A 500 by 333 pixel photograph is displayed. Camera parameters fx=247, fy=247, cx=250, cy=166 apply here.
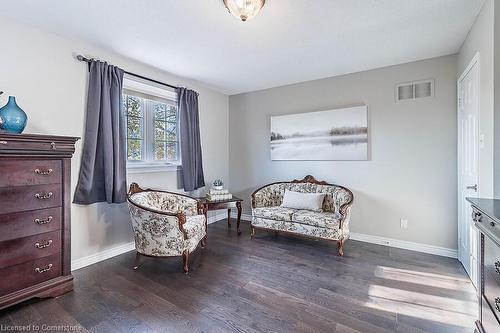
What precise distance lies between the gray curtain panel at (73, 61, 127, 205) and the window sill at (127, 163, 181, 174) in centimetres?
22

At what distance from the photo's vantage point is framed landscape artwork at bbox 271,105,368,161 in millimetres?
3564

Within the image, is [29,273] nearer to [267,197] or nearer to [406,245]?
[267,197]

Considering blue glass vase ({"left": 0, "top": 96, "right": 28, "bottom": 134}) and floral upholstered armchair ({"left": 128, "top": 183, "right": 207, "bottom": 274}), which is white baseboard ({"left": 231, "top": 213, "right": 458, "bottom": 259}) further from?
blue glass vase ({"left": 0, "top": 96, "right": 28, "bottom": 134})

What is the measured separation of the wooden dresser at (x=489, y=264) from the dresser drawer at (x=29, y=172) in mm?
2997

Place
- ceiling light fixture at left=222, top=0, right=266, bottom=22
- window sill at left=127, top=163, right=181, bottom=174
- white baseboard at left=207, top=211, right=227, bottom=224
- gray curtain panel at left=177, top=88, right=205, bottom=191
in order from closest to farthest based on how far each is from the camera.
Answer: ceiling light fixture at left=222, top=0, right=266, bottom=22, window sill at left=127, top=163, right=181, bottom=174, gray curtain panel at left=177, top=88, right=205, bottom=191, white baseboard at left=207, top=211, right=227, bottom=224

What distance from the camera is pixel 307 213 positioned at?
11.0 feet

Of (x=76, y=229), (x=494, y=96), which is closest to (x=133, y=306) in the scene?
(x=76, y=229)

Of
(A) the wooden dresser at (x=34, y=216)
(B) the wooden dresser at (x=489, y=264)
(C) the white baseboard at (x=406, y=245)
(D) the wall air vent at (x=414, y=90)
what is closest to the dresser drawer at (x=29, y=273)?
(A) the wooden dresser at (x=34, y=216)

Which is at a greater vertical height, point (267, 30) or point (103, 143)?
point (267, 30)

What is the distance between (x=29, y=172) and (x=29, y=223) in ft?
1.35

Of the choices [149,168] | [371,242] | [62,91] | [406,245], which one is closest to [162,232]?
[149,168]

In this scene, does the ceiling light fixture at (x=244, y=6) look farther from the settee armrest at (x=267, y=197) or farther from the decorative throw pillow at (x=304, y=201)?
the settee armrest at (x=267, y=197)

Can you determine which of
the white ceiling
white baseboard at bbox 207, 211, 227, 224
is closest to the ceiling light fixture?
the white ceiling

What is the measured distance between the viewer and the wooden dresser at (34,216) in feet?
6.13
